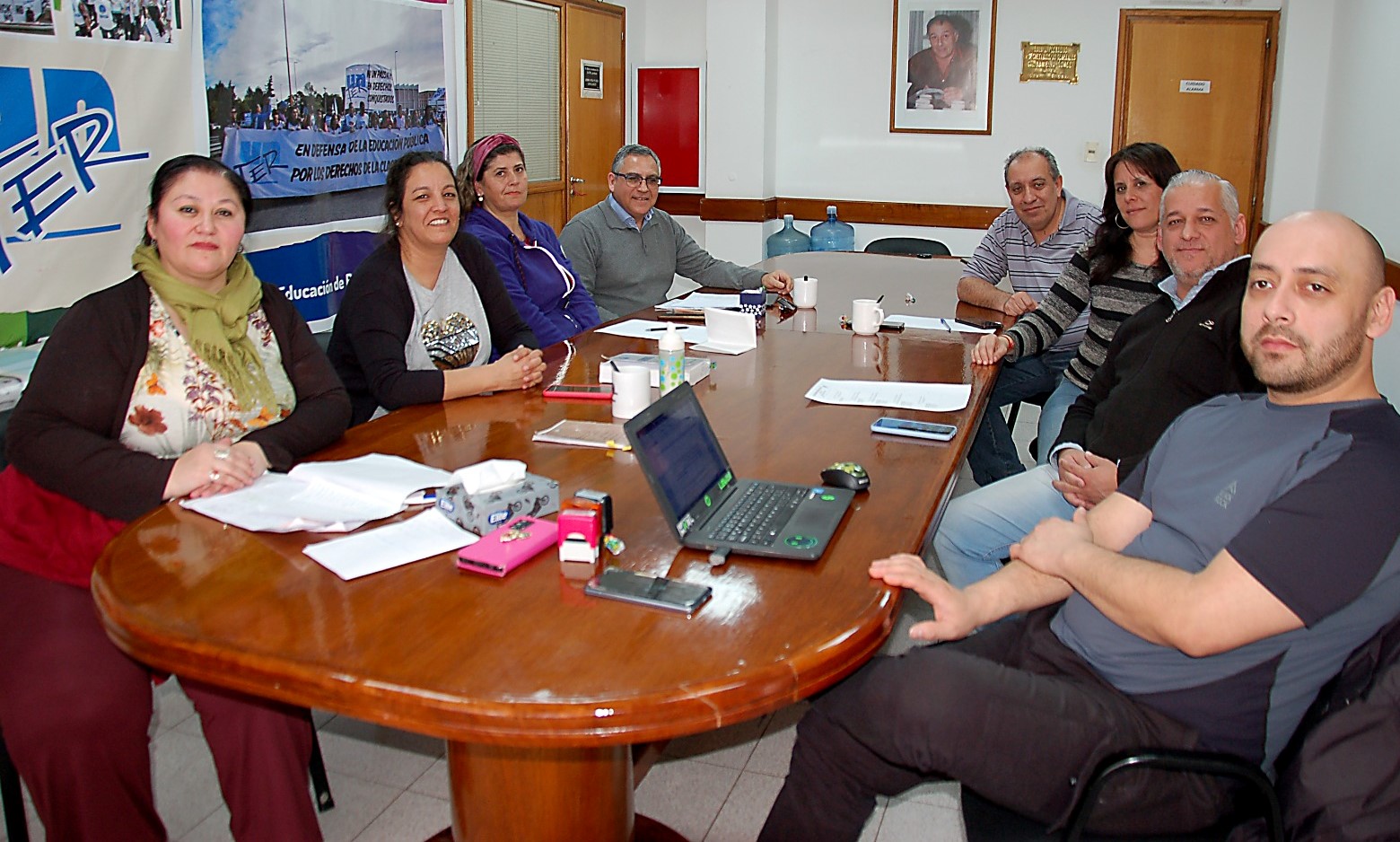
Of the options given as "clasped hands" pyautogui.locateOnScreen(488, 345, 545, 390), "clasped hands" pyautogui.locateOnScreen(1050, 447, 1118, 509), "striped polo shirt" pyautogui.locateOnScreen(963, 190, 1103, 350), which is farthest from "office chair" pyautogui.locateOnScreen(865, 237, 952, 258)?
"clasped hands" pyautogui.locateOnScreen(488, 345, 545, 390)

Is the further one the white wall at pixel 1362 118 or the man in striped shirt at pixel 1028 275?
the white wall at pixel 1362 118

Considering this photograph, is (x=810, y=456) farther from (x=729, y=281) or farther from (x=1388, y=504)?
(x=729, y=281)

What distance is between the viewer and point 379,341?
240 centimetres

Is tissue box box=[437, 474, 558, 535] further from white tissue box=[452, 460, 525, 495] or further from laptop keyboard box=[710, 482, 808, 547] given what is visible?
laptop keyboard box=[710, 482, 808, 547]

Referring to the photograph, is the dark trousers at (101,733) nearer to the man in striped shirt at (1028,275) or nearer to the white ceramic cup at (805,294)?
the white ceramic cup at (805,294)

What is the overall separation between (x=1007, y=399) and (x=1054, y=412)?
49cm

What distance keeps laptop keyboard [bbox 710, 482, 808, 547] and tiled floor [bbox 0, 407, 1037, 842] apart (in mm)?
728

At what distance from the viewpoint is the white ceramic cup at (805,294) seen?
3.49 m

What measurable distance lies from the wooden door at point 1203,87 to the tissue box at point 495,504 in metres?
6.10

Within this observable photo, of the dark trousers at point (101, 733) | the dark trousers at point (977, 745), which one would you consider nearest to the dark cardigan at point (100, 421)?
the dark trousers at point (101, 733)

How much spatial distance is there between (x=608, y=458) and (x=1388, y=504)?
1149mm

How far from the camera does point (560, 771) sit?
1.52 meters

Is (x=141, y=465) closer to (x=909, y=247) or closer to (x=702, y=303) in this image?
(x=702, y=303)

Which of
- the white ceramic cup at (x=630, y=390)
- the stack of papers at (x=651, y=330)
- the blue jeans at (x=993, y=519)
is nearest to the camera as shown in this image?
the white ceramic cup at (x=630, y=390)
